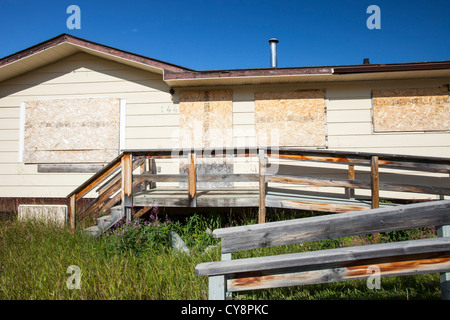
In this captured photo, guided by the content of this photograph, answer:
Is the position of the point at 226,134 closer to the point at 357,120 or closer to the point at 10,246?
the point at 357,120

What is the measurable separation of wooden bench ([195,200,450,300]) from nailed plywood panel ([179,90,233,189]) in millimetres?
5254

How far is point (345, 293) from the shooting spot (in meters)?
3.00

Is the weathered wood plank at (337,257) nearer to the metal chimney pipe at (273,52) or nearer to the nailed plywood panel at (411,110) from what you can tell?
the nailed plywood panel at (411,110)

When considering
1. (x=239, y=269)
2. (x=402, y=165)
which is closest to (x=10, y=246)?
(x=239, y=269)

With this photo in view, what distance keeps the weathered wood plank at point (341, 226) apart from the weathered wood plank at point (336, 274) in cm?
20

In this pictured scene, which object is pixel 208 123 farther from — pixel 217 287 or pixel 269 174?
pixel 217 287

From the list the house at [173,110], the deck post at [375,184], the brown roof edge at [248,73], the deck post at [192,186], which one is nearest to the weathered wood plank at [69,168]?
the house at [173,110]

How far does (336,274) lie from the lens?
1.77 metres

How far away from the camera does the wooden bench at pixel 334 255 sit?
165 centimetres

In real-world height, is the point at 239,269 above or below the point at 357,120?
below

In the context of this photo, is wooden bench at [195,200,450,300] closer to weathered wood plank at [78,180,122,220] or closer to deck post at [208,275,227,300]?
deck post at [208,275,227,300]

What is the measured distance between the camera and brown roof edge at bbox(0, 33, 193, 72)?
687 centimetres

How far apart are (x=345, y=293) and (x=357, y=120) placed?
4995 mm

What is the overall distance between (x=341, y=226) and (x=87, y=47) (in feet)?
24.8
